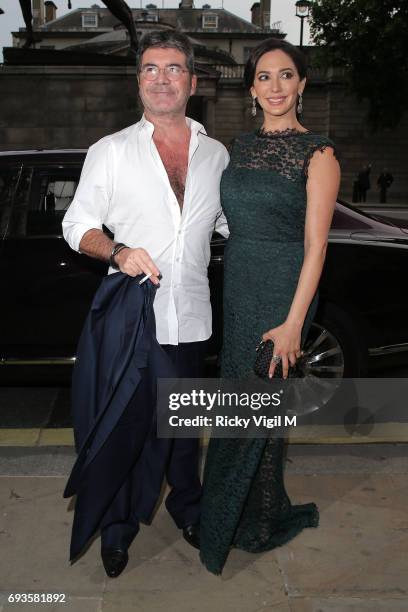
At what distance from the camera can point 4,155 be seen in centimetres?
436

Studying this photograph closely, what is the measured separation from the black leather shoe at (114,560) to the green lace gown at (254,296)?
1.02 feet

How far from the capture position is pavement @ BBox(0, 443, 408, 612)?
2.48 metres

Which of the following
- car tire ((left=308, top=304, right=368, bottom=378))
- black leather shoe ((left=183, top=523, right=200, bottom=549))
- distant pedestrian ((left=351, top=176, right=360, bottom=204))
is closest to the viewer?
black leather shoe ((left=183, top=523, right=200, bottom=549))

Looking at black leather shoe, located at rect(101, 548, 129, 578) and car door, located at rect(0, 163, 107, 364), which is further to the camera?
car door, located at rect(0, 163, 107, 364)

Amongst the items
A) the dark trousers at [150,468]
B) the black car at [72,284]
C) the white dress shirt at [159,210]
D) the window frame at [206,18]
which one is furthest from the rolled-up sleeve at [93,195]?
the window frame at [206,18]

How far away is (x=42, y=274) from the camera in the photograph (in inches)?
167

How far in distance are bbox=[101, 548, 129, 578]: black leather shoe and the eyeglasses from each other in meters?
1.81

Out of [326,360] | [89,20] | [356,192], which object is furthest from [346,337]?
[89,20]

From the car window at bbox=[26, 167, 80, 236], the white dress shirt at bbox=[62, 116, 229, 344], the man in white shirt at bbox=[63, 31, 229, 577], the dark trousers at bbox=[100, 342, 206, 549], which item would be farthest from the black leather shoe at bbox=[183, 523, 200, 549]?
the car window at bbox=[26, 167, 80, 236]

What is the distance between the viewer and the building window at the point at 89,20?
80481mm

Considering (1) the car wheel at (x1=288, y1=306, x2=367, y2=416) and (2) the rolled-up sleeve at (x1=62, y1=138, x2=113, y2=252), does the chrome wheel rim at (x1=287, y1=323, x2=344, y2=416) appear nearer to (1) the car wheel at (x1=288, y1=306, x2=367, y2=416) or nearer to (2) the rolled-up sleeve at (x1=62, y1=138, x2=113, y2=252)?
(1) the car wheel at (x1=288, y1=306, x2=367, y2=416)

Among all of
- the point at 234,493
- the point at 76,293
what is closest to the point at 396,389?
the point at 76,293

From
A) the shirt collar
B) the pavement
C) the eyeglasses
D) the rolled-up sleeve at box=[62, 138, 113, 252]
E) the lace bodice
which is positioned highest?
the eyeglasses

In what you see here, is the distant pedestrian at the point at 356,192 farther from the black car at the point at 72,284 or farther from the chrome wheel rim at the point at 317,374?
the chrome wheel rim at the point at 317,374
